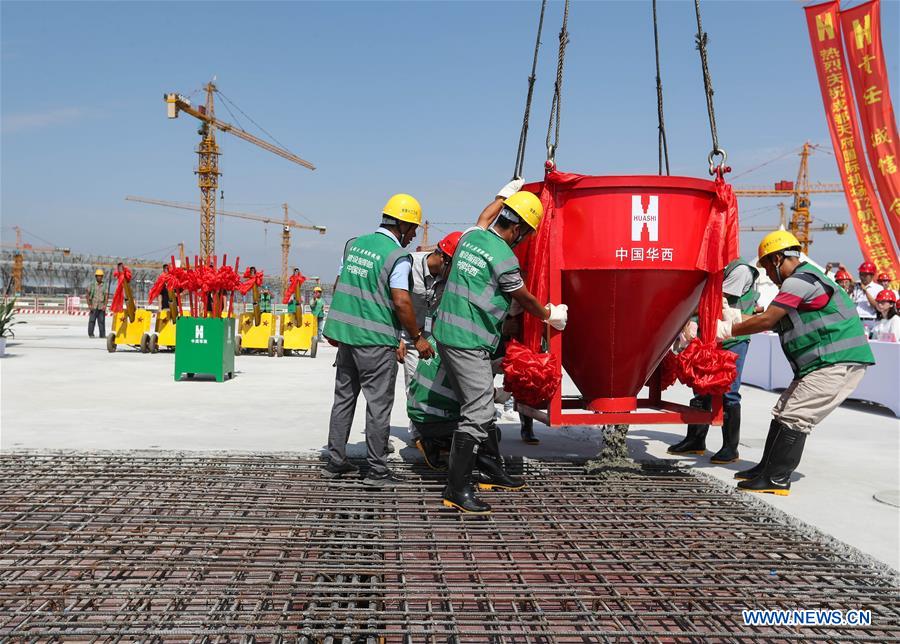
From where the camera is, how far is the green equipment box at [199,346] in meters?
10.1

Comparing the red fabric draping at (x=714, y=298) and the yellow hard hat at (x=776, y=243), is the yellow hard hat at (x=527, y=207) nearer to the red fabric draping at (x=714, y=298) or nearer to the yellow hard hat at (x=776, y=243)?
the red fabric draping at (x=714, y=298)

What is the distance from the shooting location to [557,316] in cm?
432

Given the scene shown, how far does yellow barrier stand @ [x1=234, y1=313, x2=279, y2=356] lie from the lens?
49.7ft

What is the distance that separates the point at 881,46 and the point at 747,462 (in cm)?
1008

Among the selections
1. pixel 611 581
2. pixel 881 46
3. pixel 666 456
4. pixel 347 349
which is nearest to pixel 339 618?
pixel 611 581

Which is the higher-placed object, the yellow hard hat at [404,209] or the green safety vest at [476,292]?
the yellow hard hat at [404,209]

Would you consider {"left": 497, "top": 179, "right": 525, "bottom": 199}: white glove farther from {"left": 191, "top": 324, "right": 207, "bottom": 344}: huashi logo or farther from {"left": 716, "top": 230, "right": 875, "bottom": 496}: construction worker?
{"left": 191, "top": 324, "right": 207, "bottom": 344}: huashi logo

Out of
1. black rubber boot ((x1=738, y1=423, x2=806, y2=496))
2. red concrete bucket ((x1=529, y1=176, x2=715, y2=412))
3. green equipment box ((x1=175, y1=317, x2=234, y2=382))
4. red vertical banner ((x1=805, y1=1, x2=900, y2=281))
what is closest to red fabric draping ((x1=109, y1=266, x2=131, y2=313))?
green equipment box ((x1=175, y1=317, x2=234, y2=382))

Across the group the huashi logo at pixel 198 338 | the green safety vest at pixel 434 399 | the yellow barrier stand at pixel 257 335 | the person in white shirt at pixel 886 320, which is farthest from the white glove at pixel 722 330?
the yellow barrier stand at pixel 257 335

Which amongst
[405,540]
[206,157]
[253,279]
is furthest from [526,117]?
[206,157]

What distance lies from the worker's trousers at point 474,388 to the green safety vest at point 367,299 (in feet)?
2.10

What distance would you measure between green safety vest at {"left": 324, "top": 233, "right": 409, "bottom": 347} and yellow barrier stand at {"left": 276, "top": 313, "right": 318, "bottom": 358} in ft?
36.0

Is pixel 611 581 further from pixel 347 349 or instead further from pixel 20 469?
pixel 20 469

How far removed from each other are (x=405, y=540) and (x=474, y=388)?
1023 mm
